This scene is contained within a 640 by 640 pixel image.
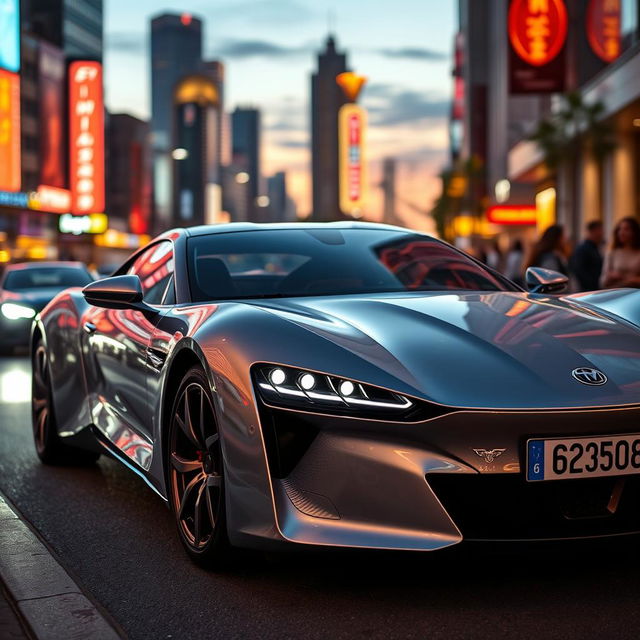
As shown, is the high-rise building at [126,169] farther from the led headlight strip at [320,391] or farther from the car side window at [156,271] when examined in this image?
the led headlight strip at [320,391]

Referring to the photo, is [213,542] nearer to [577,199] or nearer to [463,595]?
[463,595]

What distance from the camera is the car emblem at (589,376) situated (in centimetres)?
362

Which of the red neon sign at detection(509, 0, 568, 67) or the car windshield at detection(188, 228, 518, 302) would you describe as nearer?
the car windshield at detection(188, 228, 518, 302)

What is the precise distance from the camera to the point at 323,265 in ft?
16.7

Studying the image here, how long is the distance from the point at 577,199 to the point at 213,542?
→ 3806 cm

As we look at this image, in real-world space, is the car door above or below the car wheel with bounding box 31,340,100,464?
above

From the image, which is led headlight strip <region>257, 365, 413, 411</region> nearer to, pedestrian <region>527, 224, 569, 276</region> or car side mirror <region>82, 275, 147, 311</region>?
car side mirror <region>82, 275, 147, 311</region>

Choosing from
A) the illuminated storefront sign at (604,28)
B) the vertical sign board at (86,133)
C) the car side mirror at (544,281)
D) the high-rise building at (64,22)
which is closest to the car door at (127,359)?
the car side mirror at (544,281)

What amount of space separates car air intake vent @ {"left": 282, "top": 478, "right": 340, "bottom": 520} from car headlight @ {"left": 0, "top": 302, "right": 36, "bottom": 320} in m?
13.0

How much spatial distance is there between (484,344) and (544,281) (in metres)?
1.40

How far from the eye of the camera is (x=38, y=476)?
618 cm

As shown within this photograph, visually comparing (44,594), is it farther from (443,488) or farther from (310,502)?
(443,488)

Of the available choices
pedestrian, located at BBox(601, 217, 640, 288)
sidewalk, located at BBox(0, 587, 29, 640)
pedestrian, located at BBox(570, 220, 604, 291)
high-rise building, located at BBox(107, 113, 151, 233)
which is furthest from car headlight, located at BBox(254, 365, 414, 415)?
high-rise building, located at BBox(107, 113, 151, 233)

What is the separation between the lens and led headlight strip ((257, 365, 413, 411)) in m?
3.47
